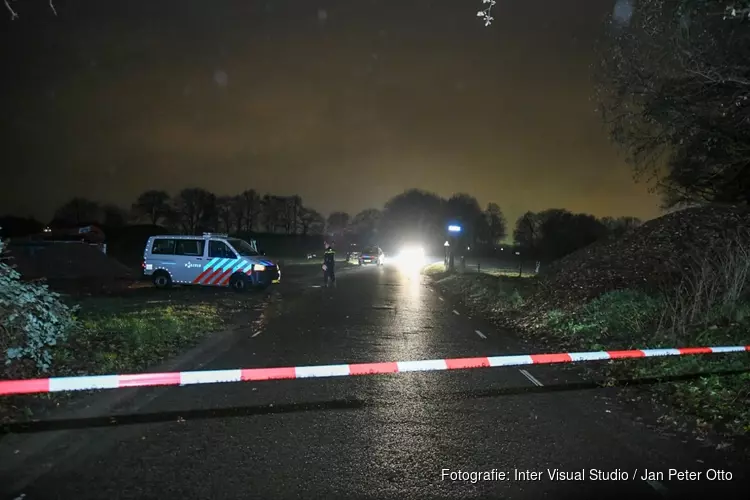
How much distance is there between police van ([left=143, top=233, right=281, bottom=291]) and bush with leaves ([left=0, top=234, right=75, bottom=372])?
43.0ft

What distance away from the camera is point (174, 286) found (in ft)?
71.2

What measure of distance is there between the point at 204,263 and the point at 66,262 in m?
12.7

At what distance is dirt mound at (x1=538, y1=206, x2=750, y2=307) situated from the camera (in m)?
14.8

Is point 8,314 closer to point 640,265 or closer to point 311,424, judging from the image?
point 311,424

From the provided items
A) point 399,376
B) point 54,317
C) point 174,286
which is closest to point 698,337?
point 399,376

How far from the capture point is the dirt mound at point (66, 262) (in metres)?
27.8

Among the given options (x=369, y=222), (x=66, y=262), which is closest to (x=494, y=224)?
(x=369, y=222)

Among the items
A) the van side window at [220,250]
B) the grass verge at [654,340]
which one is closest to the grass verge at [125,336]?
the van side window at [220,250]

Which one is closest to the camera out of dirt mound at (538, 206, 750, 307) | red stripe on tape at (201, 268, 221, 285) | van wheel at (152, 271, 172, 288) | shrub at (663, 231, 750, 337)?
shrub at (663, 231, 750, 337)

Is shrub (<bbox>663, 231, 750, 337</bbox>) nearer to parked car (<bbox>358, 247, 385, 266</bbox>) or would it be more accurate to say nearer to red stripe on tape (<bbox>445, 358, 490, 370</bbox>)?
red stripe on tape (<bbox>445, 358, 490, 370</bbox>)

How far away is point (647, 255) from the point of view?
16891 millimetres

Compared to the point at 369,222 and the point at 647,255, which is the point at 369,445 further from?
the point at 369,222

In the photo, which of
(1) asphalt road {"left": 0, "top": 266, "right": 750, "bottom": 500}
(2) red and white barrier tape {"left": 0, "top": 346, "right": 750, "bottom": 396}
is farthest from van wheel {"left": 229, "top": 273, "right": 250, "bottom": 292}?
(2) red and white barrier tape {"left": 0, "top": 346, "right": 750, "bottom": 396}

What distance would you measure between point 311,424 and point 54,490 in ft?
7.61
